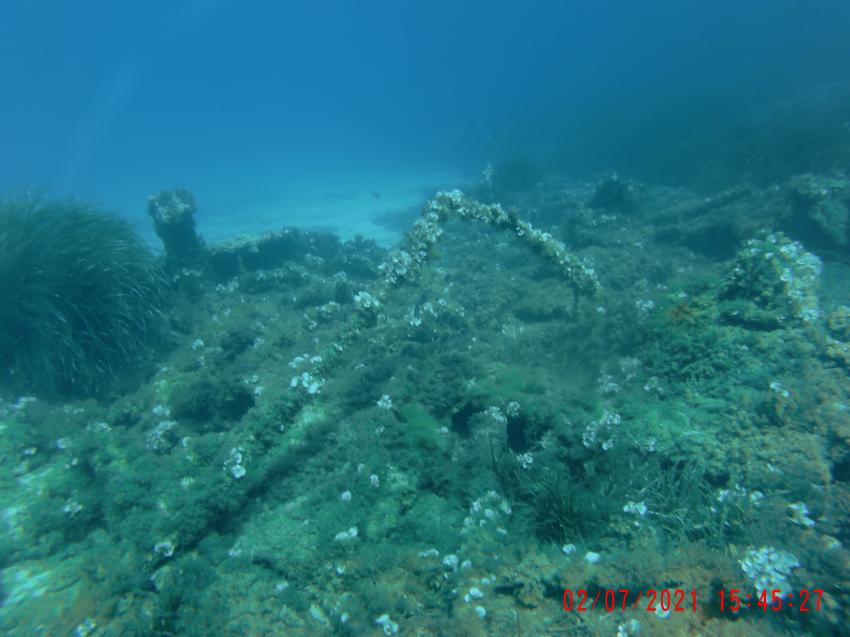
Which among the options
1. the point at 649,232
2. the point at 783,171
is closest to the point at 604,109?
the point at 783,171

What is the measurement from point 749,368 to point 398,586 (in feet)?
18.6

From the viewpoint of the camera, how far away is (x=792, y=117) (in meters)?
25.0

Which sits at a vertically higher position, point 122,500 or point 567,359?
point 567,359

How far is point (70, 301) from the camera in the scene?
8578 millimetres

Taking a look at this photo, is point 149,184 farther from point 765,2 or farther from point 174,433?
point 765,2
